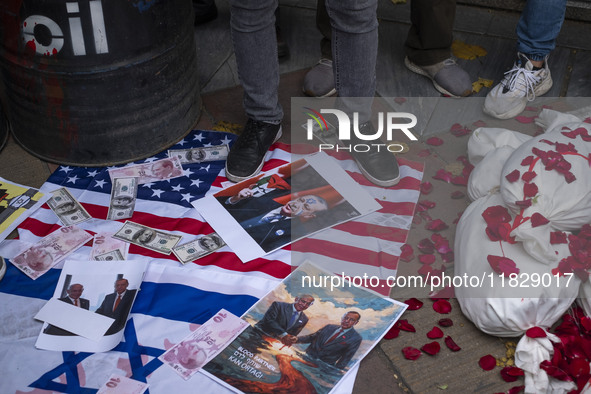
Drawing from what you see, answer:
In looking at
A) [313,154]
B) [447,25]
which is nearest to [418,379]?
[313,154]

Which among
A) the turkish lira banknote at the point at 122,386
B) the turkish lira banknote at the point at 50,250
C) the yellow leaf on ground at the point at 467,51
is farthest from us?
the yellow leaf on ground at the point at 467,51

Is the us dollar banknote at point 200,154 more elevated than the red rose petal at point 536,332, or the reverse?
the red rose petal at point 536,332

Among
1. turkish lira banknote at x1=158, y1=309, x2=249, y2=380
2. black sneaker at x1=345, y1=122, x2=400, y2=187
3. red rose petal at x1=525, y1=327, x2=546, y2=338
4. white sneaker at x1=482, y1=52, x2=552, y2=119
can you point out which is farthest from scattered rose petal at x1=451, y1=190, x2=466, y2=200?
turkish lira banknote at x1=158, y1=309, x2=249, y2=380

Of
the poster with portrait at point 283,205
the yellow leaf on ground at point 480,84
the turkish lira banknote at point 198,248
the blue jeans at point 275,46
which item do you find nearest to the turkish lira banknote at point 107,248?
the turkish lira banknote at point 198,248

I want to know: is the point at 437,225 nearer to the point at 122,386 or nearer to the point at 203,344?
the point at 203,344

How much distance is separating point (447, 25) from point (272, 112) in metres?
0.81

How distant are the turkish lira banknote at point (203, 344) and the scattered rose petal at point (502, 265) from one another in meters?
0.64

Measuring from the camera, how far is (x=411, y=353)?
1.52 meters

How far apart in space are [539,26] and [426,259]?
1.02m

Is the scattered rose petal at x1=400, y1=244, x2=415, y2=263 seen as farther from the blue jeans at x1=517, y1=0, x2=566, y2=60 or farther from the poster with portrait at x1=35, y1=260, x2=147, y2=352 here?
the blue jeans at x1=517, y1=0, x2=566, y2=60

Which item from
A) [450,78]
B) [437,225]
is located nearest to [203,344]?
[437,225]

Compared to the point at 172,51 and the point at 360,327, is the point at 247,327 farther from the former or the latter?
the point at 172,51

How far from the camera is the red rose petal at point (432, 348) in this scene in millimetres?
1520

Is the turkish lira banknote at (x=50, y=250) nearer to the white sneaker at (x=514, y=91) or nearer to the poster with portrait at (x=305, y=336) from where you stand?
the poster with portrait at (x=305, y=336)
